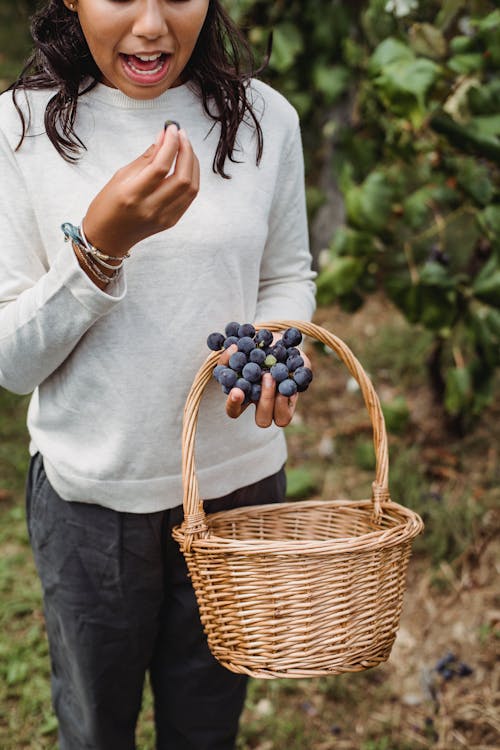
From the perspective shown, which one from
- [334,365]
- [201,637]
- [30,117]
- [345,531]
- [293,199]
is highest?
[30,117]

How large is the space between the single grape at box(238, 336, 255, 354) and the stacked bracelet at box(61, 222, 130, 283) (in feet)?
0.61

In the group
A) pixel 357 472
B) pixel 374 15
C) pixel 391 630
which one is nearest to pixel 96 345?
pixel 391 630

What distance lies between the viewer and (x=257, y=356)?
108 centimetres

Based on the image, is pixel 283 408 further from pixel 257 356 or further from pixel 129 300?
pixel 129 300

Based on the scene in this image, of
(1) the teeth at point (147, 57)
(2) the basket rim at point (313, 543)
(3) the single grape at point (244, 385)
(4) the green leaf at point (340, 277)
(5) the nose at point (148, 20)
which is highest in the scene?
(5) the nose at point (148, 20)

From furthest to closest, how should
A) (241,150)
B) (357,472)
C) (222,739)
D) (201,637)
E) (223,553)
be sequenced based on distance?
(357,472), (222,739), (201,637), (241,150), (223,553)

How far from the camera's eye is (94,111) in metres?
1.12

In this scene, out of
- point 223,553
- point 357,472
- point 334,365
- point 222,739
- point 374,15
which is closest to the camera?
point 223,553

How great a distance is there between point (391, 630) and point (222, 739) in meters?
0.47

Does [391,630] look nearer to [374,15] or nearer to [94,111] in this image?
[94,111]

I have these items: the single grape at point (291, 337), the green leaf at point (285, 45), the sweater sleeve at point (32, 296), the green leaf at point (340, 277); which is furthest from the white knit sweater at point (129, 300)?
the green leaf at point (285, 45)

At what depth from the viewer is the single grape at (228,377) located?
1.07 metres

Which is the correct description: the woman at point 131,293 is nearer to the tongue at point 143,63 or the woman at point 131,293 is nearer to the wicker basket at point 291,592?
the tongue at point 143,63

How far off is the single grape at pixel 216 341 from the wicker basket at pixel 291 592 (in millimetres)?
14
